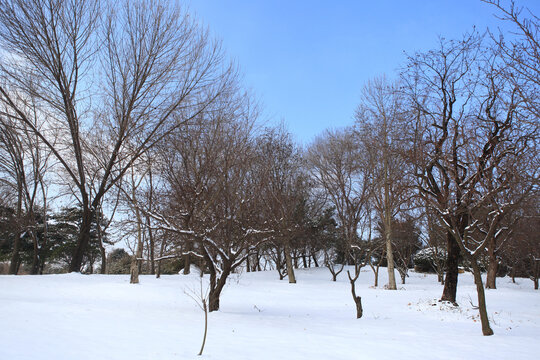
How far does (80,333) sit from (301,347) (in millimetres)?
3527

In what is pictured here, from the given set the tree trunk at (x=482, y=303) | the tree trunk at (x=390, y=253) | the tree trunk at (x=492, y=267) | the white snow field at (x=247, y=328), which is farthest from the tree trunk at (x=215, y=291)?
the tree trunk at (x=492, y=267)

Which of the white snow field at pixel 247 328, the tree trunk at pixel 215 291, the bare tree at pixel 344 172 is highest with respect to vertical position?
the bare tree at pixel 344 172

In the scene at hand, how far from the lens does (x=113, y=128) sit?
1204 cm

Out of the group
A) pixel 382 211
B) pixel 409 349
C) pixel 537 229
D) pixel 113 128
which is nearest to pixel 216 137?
pixel 113 128

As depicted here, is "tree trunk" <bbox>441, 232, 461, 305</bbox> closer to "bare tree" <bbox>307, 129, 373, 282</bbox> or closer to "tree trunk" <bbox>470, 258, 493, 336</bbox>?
"tree trunk" <bbox>470, 258, 493, 336</bbox>

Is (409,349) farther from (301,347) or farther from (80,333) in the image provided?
(80,333)

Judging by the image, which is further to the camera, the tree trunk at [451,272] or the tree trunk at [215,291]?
the tree trunk at [451,272]

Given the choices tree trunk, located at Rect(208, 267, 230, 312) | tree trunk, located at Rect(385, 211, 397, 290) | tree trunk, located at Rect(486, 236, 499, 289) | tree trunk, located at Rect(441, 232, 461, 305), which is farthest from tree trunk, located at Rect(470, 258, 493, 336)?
tree trunk, located at Rect(486, 236, 499, 289)

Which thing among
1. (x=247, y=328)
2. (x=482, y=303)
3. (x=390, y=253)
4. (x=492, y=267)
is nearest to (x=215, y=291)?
(x=247, y=328)

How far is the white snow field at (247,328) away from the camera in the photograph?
5219 mm

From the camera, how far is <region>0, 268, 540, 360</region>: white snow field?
522cm

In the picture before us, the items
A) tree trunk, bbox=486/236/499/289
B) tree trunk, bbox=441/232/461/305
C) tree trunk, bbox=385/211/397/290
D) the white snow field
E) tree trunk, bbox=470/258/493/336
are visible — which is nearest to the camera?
the white snow field

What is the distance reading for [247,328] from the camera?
731 cm

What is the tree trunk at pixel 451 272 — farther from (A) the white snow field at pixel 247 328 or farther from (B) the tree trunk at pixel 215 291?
(B) the tree trunk at pixel 215 291
